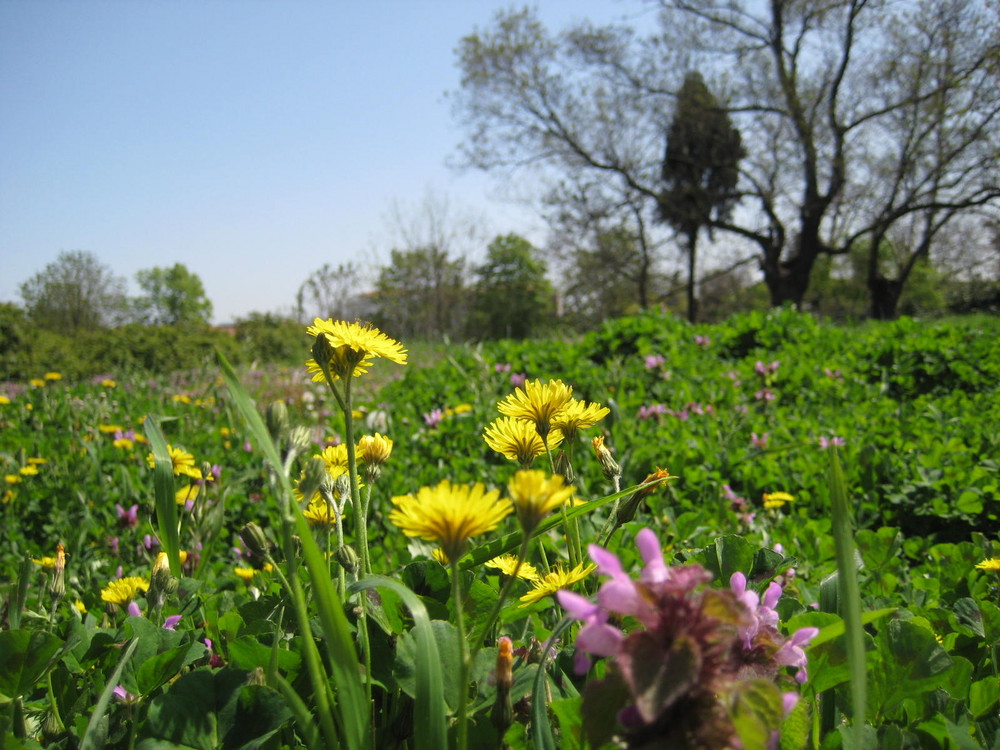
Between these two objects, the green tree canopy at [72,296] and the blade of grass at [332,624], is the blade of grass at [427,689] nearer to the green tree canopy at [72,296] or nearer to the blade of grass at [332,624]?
the blade of grass at [332,624]

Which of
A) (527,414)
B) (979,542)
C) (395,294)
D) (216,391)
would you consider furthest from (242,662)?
(395,294)

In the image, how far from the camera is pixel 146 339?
11070mm

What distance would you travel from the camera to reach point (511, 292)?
30.8 meters

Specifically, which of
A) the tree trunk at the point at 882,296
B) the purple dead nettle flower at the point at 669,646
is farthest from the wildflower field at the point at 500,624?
the tree trunk at the point at 882,296

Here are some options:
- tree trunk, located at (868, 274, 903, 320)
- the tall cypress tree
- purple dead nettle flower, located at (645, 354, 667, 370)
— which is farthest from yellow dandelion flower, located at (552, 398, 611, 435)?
tree trunk, located at (868, 274, 903, 320)

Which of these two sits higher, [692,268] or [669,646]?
[692,268]

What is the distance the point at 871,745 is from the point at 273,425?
1.86ft

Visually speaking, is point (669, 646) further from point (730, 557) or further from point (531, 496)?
point (730, 557)

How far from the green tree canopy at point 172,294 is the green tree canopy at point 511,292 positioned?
35.1m

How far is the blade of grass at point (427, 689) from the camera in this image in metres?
0.45

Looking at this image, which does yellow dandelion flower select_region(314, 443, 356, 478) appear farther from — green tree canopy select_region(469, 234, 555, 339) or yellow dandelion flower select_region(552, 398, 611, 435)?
green tree canopy select_region(469, 234, 555, 339)

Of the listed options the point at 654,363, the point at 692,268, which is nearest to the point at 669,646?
the point at 654,363

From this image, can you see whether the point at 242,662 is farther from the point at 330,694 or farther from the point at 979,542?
the point at 979,542

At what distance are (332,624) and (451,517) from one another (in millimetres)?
118
